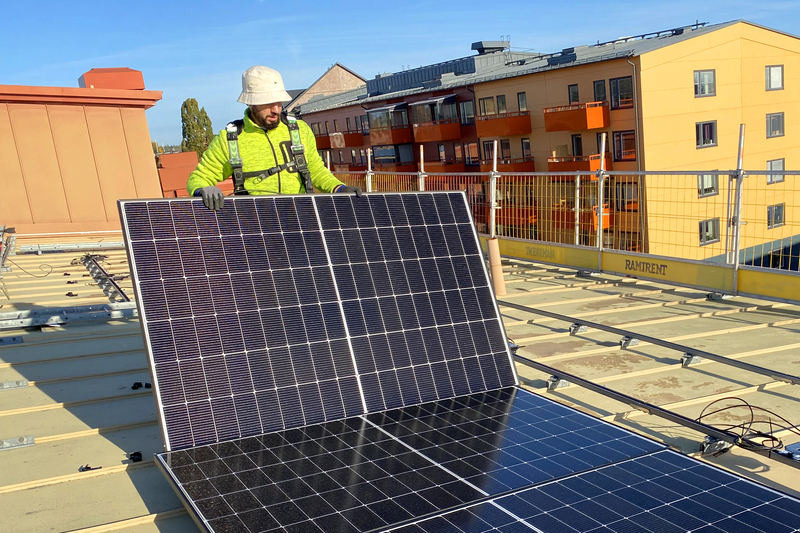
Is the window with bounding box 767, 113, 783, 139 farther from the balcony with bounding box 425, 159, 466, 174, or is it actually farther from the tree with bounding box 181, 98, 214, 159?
the tree with bounding box 181, 98, 214, 159

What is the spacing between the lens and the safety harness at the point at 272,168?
5.75m

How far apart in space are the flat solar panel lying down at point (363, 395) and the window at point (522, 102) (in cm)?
3673

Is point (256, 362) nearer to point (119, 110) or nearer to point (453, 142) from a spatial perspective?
point (119, 110)

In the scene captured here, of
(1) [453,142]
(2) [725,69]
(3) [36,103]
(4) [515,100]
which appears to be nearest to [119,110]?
(3) [36,103]

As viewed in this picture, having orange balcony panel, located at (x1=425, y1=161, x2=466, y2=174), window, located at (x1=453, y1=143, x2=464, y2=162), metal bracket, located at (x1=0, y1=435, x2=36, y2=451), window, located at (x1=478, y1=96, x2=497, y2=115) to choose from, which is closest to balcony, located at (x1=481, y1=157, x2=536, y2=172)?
window, located at (x1=478, y1=96, x2=497, y2=115)

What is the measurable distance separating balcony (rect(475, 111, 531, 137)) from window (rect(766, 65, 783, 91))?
13.3 metres

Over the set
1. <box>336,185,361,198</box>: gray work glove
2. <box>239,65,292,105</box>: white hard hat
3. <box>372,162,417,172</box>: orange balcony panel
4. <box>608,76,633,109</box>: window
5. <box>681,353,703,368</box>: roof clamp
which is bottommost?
<box>681,353,703,368</box>: roof clamp

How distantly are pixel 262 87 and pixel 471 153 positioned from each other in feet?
141

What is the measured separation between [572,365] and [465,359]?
1779mm

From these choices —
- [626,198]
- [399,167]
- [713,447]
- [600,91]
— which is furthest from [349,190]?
[399,167]

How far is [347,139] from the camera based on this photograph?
58969 mm

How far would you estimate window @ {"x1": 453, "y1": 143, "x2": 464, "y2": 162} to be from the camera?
4856 cm

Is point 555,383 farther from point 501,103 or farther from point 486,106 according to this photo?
point 486,106

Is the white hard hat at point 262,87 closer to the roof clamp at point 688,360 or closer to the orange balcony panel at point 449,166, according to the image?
the roof clamp at point 688,360
